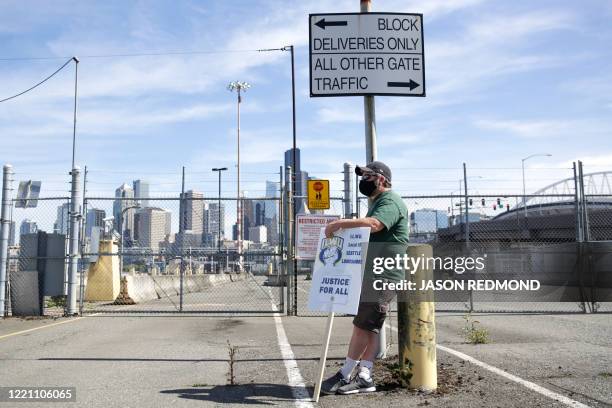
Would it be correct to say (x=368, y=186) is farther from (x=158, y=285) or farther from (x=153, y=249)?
(x=158, y=285)

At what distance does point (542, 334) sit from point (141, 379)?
21.5 feet

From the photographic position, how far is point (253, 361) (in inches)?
280

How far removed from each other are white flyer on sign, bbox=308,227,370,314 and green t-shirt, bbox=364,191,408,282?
291 mm

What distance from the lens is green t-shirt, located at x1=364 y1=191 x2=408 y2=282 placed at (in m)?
5.21

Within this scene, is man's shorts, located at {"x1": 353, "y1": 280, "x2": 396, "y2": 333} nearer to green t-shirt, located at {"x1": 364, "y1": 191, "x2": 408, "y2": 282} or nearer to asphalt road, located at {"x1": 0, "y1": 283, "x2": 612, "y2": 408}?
green t-shirt, located at {"x1": 364, "y1": 191, "x2": 408, "y2": 282}

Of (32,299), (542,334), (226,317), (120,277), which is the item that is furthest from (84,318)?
(542,334)

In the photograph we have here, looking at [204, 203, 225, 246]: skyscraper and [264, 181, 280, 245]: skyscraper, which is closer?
[264, 181, 280, 245]: skyscraper

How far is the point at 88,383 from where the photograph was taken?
230 inches

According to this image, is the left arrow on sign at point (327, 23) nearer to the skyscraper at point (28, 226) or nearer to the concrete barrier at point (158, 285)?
the skyscraper at point (28, 226)

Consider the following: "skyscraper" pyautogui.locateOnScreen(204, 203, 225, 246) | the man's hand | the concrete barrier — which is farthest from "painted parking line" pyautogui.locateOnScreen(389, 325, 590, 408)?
the concrete barrier

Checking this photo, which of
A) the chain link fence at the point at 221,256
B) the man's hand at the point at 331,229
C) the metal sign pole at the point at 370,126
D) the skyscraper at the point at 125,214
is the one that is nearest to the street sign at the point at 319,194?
the chain link fence at the point at 221,256

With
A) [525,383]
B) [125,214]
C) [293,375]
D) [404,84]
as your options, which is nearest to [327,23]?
[404,84]

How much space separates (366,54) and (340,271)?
11.3 feet

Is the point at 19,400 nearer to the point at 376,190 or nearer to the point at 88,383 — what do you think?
the point at 88,383
